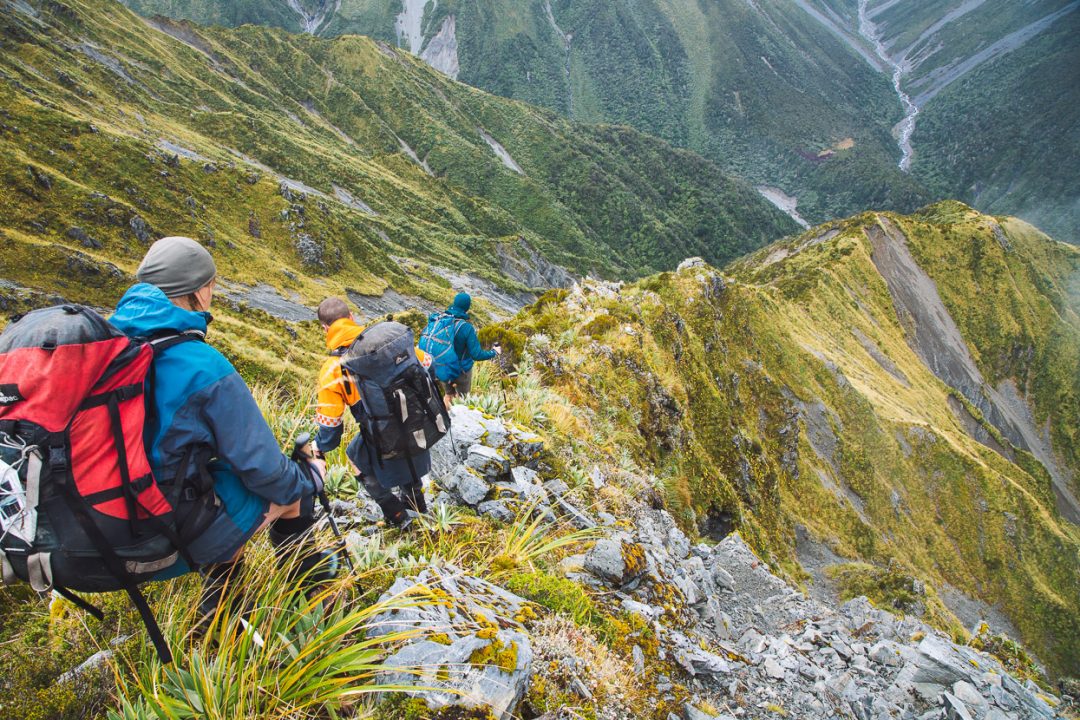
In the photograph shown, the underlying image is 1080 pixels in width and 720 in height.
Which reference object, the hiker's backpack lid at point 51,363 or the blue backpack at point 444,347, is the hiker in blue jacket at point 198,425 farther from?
the blue backpack at point 444,347

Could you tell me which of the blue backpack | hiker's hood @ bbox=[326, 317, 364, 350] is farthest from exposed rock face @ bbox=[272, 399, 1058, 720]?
hiker's hood @ bbox=[326, 317, 364, 350]

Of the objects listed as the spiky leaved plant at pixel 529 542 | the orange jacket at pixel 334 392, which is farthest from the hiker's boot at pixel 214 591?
the spiky leaved plant at pixel 529 542

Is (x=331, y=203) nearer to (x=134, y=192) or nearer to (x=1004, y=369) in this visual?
(x=134, y=192)

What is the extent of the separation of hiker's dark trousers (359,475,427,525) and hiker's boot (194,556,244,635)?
1.56 m

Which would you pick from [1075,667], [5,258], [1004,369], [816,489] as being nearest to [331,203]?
[5,258]

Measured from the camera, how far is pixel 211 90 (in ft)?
416

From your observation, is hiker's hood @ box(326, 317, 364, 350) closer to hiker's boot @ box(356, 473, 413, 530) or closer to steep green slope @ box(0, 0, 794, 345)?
hiker's boot @ box(356, 473, 413, 530)

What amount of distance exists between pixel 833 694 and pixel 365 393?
666 centimetres

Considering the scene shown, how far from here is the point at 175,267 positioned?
3137mm

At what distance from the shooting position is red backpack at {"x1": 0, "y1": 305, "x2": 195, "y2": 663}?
90.0 inches

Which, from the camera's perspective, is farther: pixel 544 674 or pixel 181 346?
pixel 544 674

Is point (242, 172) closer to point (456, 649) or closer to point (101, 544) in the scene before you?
point (101, 544)

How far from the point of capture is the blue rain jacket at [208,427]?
2.78 meters

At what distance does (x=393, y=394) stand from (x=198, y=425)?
75.5 inches
